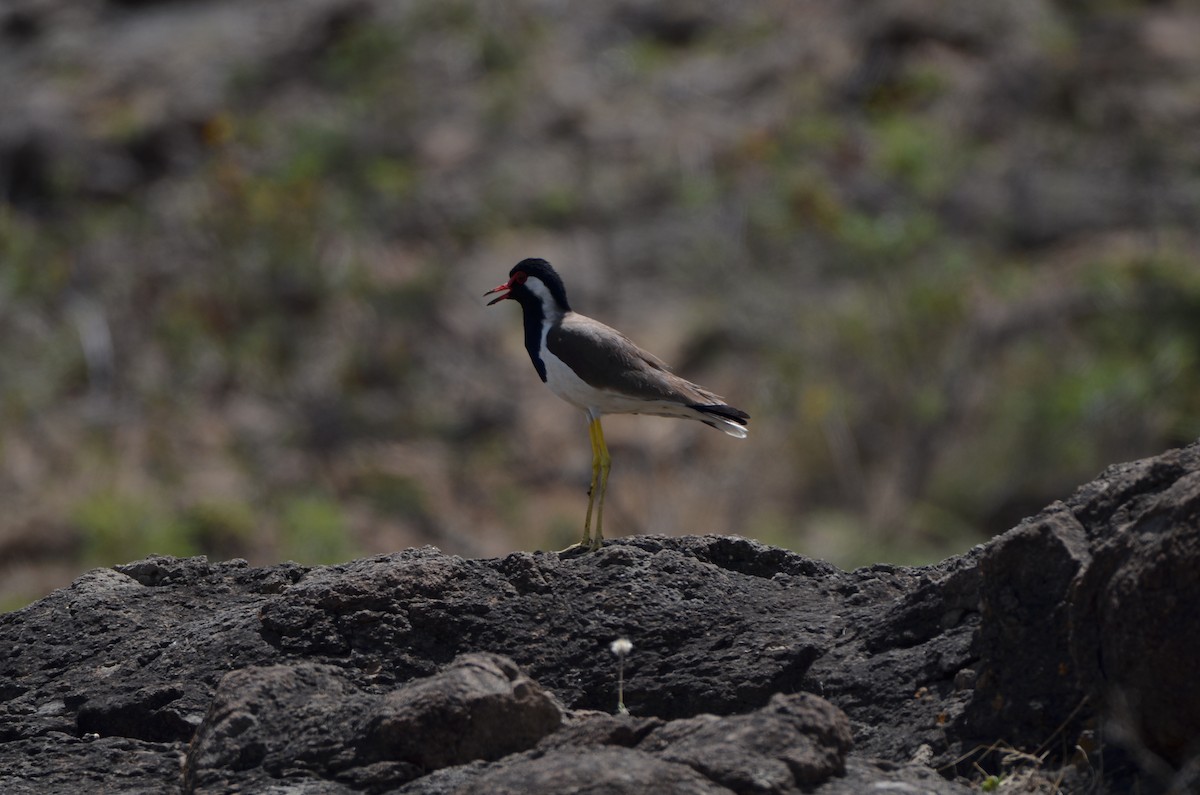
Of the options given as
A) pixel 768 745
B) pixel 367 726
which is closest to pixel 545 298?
pixel 367 726

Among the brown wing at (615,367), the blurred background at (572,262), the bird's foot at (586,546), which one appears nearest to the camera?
the bird's foot at (586,546)

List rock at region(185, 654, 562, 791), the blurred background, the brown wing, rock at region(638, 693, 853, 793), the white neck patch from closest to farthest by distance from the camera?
rock at region(638, 693, 853, 793) < rock at region(185, 654, 562, 791) < the brown wing < the white neck patch < the blurred background

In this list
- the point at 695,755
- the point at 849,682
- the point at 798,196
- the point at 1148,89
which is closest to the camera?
the point at 695,755

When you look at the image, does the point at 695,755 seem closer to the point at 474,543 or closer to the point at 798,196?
the point at 474,543

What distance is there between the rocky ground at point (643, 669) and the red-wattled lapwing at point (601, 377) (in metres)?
1.54

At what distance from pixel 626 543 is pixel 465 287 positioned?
17.9 meters

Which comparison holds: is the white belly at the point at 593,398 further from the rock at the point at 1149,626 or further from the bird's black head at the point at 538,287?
the rock at the point at 1149,626

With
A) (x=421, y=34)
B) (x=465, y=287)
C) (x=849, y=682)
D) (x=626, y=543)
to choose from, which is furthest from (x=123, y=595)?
(x=421, y=34)

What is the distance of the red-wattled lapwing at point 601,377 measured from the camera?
802cm

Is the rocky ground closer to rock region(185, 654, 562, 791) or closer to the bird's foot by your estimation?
rock region(185, 654, 562, 791)

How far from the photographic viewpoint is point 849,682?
5.62 m

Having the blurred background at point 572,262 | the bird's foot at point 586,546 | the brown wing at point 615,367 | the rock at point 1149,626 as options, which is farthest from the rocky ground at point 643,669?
the blurred background at point 572,262

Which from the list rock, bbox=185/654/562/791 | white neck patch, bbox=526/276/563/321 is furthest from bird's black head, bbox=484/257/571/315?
rock, bbox=185/654/562/791

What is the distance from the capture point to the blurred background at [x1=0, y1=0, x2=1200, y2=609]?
20984mm
